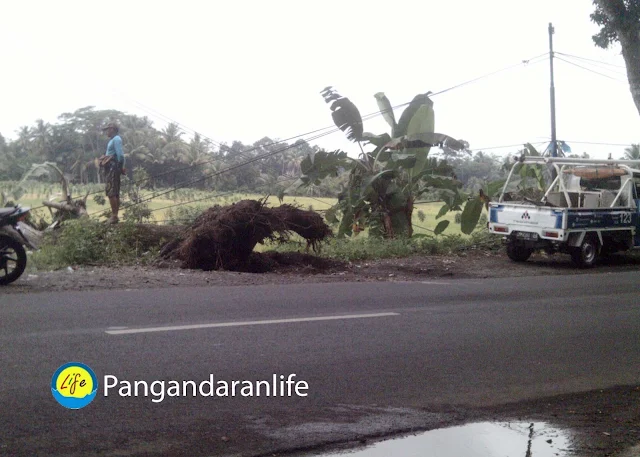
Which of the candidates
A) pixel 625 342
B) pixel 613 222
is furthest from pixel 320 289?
pixel 613 222

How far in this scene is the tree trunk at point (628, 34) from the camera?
1201 centimetres

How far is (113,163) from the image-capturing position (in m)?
13.8

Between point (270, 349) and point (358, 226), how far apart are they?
466 inches

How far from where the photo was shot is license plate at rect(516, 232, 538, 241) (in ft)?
51.4

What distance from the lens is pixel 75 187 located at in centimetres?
1658

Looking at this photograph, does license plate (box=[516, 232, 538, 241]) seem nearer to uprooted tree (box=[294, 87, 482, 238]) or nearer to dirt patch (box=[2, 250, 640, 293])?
dirt patch (box=[2, 250, 640, 293])

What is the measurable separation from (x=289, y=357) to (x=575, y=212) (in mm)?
10727

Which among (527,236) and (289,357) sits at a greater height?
(527,236)

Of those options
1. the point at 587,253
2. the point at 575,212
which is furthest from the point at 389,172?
the point at 587,253

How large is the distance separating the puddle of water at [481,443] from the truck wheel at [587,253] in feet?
37.0

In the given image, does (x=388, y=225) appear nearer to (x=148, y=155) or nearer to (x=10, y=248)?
(x=148, y=155)

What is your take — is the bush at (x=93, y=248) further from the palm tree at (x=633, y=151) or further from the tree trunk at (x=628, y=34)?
the palm tree at (x=633, y=151)

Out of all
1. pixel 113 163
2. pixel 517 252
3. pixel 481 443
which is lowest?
pixel 481 443

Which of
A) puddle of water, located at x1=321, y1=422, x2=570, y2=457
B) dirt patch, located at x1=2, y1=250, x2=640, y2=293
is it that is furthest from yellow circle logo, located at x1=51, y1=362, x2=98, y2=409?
dirt patch, located at x1=2, y1=250, x2=640, y2=293
